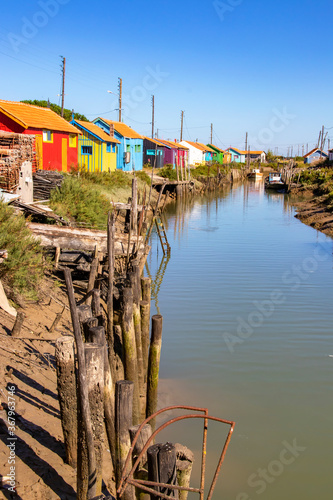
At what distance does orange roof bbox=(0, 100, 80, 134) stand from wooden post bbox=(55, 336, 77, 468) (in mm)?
22956

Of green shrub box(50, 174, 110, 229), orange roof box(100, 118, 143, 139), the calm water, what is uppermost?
orange roof box(100, 118, 143, 139)

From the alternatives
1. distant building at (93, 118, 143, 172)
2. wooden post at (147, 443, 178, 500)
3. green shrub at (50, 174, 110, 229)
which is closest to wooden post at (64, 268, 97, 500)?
wooden post at (147, 443, 178, 500)

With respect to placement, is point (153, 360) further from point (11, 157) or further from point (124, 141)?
point (124, 141)

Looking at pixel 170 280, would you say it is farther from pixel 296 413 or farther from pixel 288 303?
pixel 296 413

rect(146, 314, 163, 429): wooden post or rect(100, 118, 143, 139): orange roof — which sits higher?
rect(100, 118, 143, 139): orange roof

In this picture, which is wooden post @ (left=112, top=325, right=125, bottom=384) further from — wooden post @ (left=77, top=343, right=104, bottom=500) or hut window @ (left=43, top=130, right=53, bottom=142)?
hut window @ (left=43, top=130, right=53, bottom=142)

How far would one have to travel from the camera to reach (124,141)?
137 ft

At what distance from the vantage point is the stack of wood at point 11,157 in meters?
15.0

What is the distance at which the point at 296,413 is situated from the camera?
7.64 metres

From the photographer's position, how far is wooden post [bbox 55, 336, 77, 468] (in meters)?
4.88

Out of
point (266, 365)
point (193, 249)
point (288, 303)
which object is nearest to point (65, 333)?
point (266, 365)

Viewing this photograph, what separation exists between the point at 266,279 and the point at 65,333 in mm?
8567

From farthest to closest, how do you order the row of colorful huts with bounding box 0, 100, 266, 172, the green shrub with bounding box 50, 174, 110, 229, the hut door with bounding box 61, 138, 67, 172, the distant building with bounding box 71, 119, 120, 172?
the distant building with bounding box 71, 119, 120, 172
the hut door with bounding box 61, 138, 67, 172
the row of colorful huts with bounding box 0, 100, 266, 172
the green shrub with bounding box 50, 174, 110, 229

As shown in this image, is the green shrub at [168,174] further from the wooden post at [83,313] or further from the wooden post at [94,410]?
the wooden post at [94,410]
